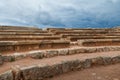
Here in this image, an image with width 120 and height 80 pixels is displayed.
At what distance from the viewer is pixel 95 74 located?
8656 millimetres

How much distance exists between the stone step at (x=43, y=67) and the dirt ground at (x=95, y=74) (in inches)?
9.8

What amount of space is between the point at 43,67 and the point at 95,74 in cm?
237

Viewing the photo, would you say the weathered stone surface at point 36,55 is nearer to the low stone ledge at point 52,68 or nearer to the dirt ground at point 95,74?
the low stone ledge at point 52,68

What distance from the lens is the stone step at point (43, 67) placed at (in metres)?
7.07

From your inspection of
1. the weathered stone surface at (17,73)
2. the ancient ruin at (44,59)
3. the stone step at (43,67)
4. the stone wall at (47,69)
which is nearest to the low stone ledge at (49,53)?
the ancient ruin at (44,59)

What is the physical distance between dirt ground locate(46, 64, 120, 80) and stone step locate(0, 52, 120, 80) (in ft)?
0.82

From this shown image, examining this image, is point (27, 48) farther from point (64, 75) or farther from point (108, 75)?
point (108, 75)

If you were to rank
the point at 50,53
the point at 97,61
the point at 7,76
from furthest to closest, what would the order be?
the point at 50,53 < the point at 97,61 < the point at 7,76

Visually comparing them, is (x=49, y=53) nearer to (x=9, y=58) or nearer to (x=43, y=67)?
(x=9, y=58)

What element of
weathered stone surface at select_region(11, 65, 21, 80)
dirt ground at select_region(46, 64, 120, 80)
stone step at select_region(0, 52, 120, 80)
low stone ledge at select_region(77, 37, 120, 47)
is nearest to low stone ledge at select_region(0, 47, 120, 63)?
stone step at select_region(0, 52, 120, 80)

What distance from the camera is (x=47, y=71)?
7840 mm

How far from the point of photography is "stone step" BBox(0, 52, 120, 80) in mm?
7074

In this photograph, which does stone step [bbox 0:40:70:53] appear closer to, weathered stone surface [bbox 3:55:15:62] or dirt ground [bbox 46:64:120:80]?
weathered stone surface [bbox 3:55:15:62]

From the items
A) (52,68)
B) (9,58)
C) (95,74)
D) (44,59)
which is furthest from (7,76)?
(95,74)
